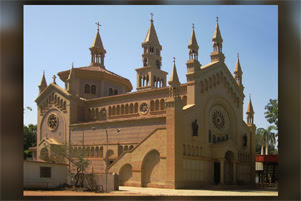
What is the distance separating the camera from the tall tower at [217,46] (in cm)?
5097

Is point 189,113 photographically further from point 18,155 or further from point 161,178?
point 18,155

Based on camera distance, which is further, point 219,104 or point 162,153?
point 219,104

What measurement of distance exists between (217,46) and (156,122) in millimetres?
14655

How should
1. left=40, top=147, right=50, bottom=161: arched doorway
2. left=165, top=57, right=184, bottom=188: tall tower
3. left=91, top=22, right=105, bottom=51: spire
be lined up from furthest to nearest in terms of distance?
left=91, top=22, right=105, bottom=51: spire
left=40, top=147, right=50, bottom=161: arched doorway
left=165, top=57, right=184, bottom=188: tall tower

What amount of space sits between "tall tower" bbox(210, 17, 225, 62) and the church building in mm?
134

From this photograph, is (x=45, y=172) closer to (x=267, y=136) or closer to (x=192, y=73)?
(x=192, y=73)

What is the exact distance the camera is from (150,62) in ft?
196

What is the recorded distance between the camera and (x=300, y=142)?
16672 mm

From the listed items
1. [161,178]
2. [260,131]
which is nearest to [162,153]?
[161,178]

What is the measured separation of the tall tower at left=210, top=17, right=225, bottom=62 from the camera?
51.0 m

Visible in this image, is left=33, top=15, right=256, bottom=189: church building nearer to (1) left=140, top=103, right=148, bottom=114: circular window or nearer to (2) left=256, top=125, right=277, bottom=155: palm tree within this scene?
(1) left=140, top=103, right=148, bottom=114: circular window

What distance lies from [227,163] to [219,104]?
786cm

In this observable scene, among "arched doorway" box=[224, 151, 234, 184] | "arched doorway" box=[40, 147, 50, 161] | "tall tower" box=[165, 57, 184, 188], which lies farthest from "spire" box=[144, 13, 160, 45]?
"arched doorway" box=[40, 147, 50, 161]

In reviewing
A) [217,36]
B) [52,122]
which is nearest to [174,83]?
[217,36]
